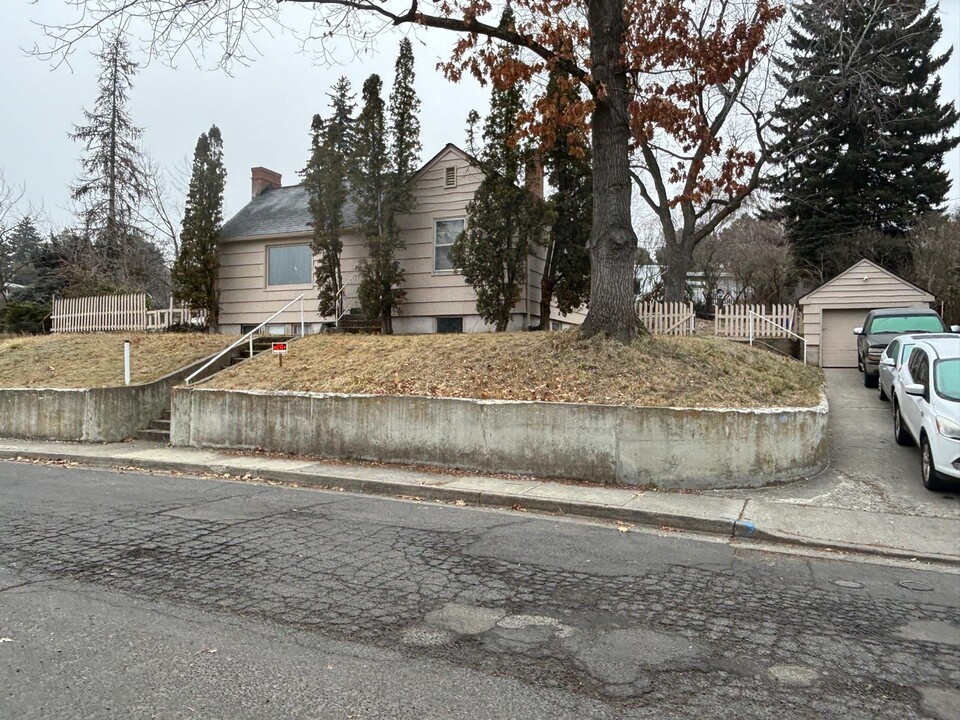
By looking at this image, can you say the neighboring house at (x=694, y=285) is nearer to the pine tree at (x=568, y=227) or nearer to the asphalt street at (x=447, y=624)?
the pine tree at (x=568, y=227)

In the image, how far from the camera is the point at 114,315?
22141 millimetres

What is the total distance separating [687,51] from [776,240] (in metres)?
24.3

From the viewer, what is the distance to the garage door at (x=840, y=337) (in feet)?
67.4

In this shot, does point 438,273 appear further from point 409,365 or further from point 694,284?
point 694,284

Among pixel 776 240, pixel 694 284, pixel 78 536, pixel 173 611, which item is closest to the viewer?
pixel 173 611

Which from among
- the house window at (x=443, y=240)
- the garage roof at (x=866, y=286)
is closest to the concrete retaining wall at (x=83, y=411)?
the house window at (x=443, y=240)

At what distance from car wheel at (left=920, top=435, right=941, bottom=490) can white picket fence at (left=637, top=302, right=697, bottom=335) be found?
10.00m

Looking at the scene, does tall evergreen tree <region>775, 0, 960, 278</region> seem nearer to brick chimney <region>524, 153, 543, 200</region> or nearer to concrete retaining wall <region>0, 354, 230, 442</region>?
brick chimney <region>524, 153, 543, 200</region>

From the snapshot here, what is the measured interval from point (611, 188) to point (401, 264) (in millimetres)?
8517

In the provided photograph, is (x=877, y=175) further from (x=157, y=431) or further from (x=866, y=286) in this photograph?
(x=157, y=431)

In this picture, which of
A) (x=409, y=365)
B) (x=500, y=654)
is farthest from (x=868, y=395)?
(x=500, y=654)

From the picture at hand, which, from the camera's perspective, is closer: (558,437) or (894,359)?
(558,437)

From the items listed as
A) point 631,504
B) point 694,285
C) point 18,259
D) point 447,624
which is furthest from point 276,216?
point 18,259

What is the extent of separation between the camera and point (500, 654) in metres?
4.01
